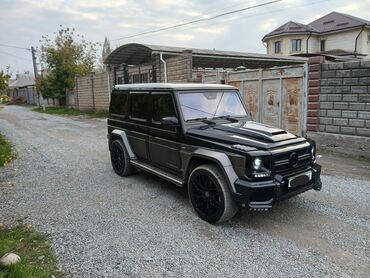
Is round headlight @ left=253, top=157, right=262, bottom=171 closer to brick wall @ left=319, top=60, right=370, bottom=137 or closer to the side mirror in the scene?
the side mirror

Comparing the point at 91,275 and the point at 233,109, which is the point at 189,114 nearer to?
the point at 233,109

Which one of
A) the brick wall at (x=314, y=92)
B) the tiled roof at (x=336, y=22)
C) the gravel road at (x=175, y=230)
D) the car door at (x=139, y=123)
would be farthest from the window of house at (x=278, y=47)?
the car door at (x=139, y=123)

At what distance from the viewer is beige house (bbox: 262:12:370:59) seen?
36469 mm

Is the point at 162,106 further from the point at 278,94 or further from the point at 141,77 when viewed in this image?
the point at 141,77

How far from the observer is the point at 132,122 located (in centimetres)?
588

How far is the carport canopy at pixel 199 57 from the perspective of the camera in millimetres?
14227

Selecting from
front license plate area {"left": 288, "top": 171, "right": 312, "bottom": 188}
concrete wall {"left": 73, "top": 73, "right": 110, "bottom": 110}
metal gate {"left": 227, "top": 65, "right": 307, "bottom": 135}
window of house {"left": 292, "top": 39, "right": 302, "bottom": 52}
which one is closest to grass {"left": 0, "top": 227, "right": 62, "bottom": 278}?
front license plate area {"left": 288, "top": 171, "right": 312, "bottom": 188}

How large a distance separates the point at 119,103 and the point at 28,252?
11.7 ft

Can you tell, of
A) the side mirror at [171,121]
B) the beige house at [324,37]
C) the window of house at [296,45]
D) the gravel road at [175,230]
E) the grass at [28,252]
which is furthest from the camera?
the window of house at [296,45]

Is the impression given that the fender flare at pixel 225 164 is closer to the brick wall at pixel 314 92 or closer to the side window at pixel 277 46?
the brick wall at pixel 314 92

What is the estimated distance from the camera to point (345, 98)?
301 inches

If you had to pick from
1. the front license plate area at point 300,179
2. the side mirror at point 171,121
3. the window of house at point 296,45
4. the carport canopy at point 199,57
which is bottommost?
the front license plate area at point 300,179

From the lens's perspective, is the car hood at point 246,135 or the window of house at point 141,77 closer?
the car hood at point 246,135

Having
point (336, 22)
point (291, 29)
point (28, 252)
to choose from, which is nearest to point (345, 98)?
point (28, 252)
